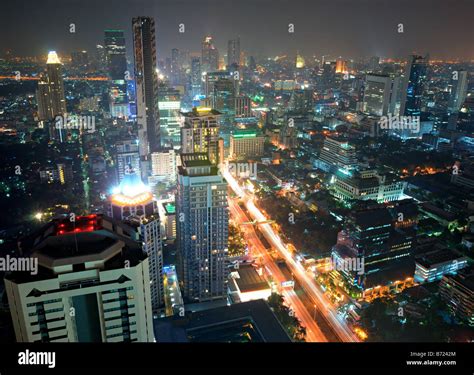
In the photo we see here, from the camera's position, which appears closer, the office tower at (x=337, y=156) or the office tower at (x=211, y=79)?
the office tower at (x=337, y=156)

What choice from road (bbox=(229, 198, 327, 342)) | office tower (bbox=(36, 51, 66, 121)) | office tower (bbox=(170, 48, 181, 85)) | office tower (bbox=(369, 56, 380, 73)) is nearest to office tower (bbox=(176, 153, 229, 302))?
road (bbox=(229, 198, 327, 342))

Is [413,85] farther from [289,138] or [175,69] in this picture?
[175,69]

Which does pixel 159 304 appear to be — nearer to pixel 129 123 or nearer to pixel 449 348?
pixel 449 348

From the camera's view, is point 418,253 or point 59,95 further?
point 59,95

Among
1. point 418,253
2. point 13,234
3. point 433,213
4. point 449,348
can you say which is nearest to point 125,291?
point 449,348

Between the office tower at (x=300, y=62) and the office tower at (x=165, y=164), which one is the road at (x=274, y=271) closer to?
the office tower at (x=165, y=164)

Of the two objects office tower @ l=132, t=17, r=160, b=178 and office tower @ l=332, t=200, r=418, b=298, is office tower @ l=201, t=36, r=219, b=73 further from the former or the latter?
office tower @ l=332, t=200, r=418, b=298

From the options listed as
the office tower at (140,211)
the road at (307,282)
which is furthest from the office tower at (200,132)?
the office tower at (140,211)
